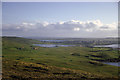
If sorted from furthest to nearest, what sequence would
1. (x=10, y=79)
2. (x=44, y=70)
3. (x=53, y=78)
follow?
(x=44, y=70) < (x=53, y=78) < (x=10, y=79)

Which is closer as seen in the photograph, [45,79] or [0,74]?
[45,79]

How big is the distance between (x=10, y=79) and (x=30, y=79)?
8.95 ft

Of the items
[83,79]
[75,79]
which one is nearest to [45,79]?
[75,79]

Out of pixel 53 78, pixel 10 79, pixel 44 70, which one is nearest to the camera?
pixel 10 79

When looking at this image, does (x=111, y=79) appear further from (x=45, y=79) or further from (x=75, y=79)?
(x=45, y=79)

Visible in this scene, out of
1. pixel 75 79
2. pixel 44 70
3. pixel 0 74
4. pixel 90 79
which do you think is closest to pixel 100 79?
pixel 90 79

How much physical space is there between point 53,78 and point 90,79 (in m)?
5.52

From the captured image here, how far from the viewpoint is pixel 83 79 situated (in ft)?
56.3

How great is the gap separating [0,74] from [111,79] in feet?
55.9

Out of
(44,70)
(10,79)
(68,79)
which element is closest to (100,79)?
(68,79)

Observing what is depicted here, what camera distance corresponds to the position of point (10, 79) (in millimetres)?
15867

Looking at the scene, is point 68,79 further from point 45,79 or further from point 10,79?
point 10,79

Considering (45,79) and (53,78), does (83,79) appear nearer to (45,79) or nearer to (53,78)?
(53,78)

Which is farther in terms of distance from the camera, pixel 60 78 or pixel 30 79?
pixel 60 78
